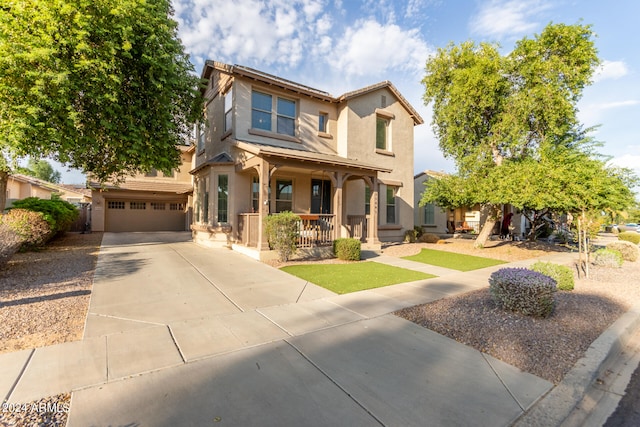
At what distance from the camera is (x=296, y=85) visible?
42.8 feet

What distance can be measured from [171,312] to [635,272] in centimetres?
1334

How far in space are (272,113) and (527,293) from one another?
11170mm

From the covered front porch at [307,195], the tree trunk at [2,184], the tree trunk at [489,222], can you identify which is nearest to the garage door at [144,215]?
the tree trunk at [2,184]

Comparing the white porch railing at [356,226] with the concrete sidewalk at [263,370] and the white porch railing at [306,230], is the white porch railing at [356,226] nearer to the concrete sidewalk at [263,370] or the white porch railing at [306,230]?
the white porch railing at [306,230]

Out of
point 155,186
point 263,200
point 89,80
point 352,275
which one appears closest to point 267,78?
point 263,200

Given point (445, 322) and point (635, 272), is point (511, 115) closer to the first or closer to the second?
point (635, 272)

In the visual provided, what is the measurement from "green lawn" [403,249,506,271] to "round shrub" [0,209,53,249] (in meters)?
12.5

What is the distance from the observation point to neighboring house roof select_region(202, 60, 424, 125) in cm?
1152

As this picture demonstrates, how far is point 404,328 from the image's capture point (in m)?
4.42

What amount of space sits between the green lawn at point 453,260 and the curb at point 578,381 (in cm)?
513

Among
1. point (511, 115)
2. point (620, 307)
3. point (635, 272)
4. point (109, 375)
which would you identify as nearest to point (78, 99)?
point (109, 375)

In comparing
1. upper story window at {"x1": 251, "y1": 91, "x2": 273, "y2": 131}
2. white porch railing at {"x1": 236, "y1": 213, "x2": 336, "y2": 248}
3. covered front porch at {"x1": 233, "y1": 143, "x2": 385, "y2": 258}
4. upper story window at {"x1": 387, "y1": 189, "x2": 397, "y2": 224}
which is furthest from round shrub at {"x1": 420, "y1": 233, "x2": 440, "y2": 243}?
upper story window at {"x1": 251, "y1": 91, "x2": 273, "y2": 131}

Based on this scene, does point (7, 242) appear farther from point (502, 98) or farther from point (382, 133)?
point (502, 98)

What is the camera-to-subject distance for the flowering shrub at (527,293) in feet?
15.5
